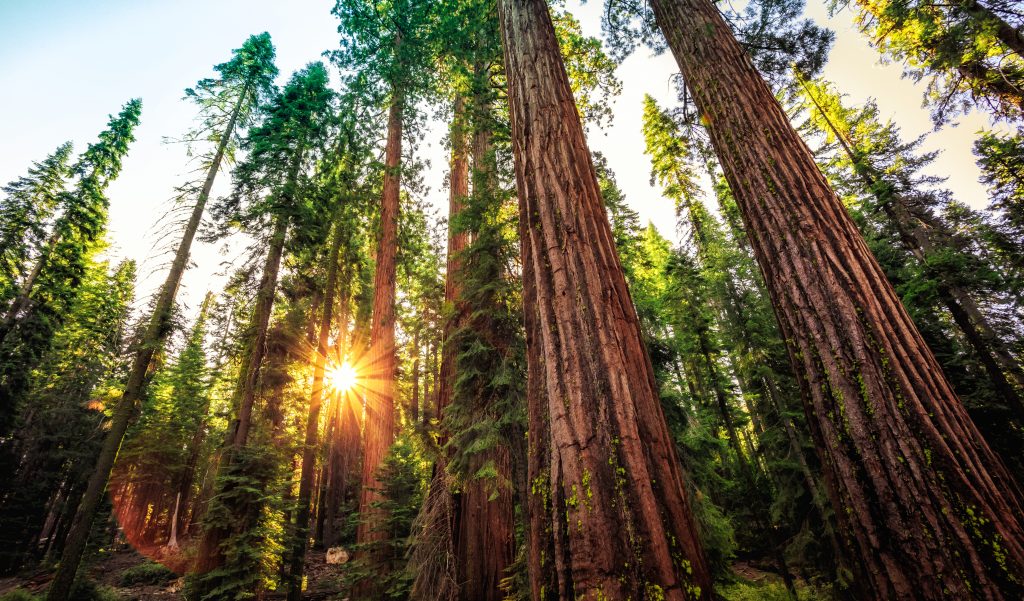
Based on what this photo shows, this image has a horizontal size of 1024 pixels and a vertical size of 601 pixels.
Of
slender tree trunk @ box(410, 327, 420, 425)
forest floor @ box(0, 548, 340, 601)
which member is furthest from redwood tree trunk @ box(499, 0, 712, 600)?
forest floor @ box(0, 548, 340, 601)

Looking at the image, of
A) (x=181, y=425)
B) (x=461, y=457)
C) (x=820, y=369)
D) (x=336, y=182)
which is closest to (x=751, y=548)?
(x=461, y=457)

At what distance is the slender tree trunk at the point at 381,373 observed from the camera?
6969 mm

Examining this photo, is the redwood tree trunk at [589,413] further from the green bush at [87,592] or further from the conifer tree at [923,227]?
the green bush at [87,592]

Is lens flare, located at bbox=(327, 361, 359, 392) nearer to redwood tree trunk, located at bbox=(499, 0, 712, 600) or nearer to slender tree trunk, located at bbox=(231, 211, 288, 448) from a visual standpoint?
slender tree trunk, located at bbox=(231, 211, 288, 448)

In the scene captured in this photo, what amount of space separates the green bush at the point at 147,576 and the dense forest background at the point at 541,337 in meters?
0.26

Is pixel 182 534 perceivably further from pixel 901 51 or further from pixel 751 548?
pixel 901 51

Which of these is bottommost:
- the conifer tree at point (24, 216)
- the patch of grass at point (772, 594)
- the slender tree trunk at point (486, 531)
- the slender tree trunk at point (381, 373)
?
the patch of grass at point (772, 594)

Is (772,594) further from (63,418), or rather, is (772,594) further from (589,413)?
(63,418)

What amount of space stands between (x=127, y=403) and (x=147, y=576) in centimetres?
1228

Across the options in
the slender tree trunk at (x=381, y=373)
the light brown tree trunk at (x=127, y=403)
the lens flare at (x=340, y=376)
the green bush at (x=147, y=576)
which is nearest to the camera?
the slender tree trunk at (x=381, y=373)

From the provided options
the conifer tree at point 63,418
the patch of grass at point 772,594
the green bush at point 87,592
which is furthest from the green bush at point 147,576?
the patch of grass at point 772,594

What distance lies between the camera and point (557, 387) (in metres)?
1.75

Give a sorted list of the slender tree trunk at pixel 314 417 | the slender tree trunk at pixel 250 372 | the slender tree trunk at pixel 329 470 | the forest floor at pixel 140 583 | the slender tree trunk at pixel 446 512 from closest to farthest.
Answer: the slender tree trunk at pixel 446 512 → the slender tree trunk at pixel 250 372 → the slender tree trunk at pixel 314 417 → the forest floor at pixel 140 583 → the slender tree trunk at pixel 329 470

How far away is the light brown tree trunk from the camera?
28.5 ft
